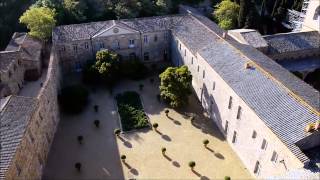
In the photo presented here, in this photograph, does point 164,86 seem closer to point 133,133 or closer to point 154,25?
point 133,133

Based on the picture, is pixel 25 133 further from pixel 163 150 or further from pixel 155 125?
pixel 155 125

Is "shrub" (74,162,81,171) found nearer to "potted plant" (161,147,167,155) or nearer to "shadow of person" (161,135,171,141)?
"potted plant" (161,147,167,155)

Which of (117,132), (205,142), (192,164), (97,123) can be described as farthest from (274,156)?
(97,123)

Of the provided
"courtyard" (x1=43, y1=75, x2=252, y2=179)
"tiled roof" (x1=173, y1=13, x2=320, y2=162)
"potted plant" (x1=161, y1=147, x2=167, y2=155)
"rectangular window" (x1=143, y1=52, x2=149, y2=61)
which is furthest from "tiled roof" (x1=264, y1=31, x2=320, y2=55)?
"potted plant" (x1=161, y1=147, x2=167, y2=155)

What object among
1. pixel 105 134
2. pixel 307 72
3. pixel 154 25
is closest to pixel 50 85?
pixel 105 134

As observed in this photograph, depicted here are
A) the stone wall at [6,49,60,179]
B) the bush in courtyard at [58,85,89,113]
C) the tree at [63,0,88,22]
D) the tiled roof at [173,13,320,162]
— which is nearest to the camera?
the stone wall at [6,49,60,179]
